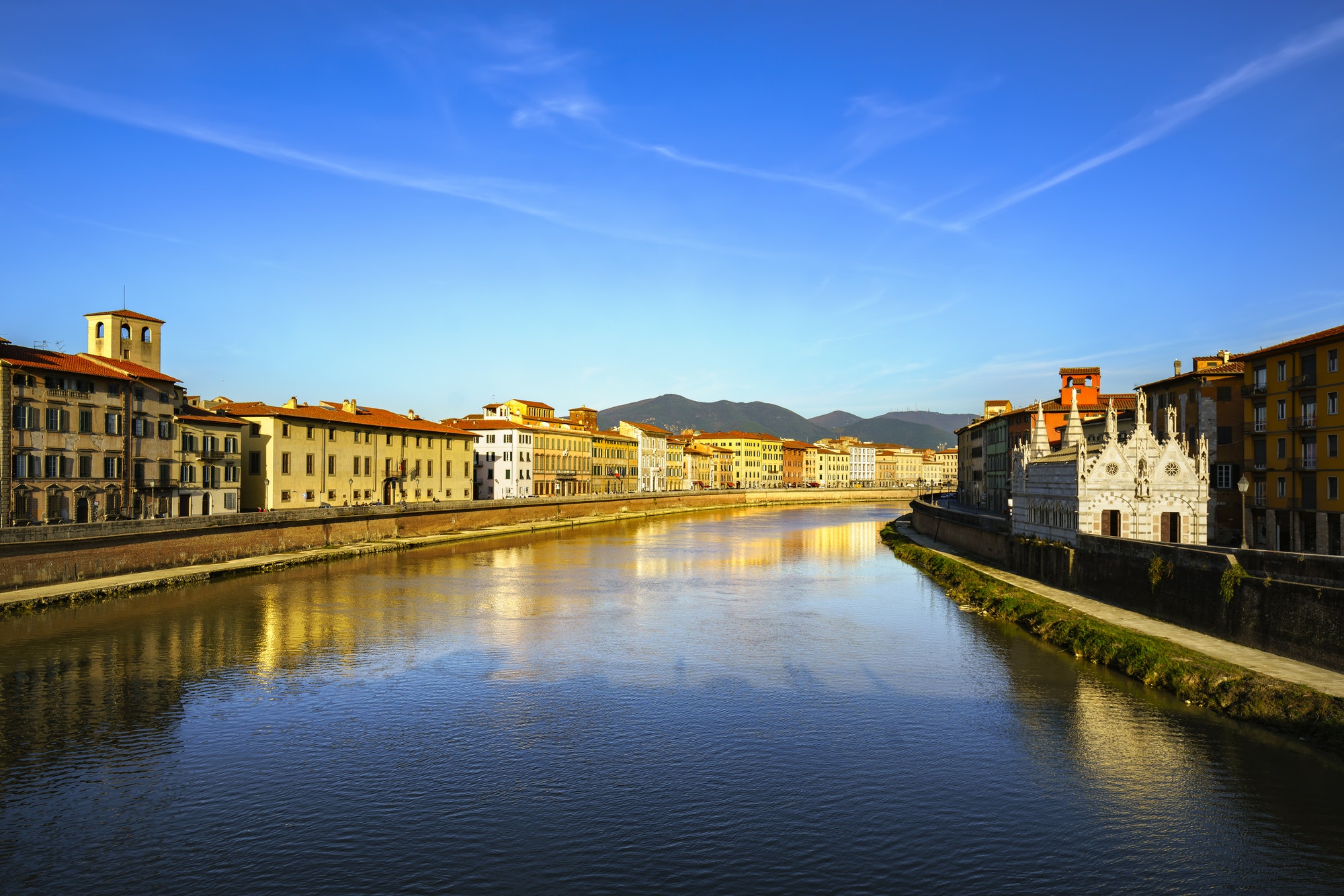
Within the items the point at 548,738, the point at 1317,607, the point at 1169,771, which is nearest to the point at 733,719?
the point at 548,738

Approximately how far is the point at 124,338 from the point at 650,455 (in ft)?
319

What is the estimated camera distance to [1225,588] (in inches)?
1093

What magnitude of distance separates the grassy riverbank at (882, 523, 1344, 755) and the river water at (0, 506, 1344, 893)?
1.82ft

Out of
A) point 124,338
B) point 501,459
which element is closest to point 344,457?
point 124,338

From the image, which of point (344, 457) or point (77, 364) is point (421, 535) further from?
point (77, 364)

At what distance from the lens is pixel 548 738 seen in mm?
22016

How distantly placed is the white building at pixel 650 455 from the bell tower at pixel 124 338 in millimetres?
85606

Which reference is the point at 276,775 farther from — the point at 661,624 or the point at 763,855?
the point at 661,624

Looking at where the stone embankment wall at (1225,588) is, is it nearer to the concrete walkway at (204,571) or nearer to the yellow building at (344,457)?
the concrete walkway at (204,571)

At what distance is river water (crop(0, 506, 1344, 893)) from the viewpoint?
15625 millimetres

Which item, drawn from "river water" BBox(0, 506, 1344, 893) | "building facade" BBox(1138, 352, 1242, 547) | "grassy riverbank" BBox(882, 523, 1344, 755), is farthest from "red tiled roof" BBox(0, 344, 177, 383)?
Result: "building facade" BBox(1138, 352, 1242, 547)

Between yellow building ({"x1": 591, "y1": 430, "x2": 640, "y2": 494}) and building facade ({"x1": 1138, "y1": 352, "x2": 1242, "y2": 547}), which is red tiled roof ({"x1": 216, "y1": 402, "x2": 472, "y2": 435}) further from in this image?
building facade ({"x1": 1138, "y1": 352, "x2": 1242, "y2": 547})

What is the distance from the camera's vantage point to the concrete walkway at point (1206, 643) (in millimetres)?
22875

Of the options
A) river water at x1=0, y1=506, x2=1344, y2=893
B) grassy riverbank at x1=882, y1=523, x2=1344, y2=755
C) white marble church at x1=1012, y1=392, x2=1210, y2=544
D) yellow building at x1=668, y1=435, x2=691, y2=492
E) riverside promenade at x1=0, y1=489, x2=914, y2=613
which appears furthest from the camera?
yellow building at x1=668, y1=435, x2=691, y2=492
